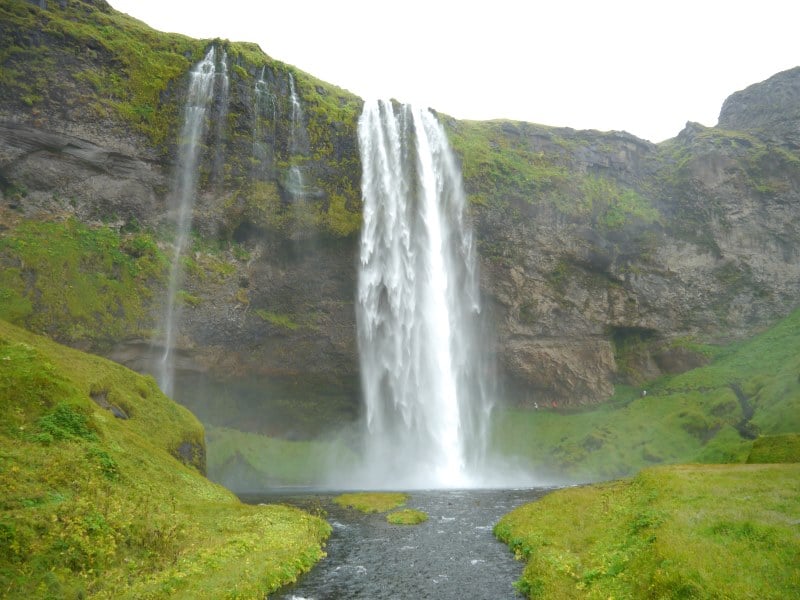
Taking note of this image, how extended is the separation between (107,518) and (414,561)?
1084cm

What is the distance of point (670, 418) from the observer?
6275 centimetres

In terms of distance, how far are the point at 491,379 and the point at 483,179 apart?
25.5 m

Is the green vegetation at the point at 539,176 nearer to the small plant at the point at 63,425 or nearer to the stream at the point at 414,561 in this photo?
the stream at the point at 414,561

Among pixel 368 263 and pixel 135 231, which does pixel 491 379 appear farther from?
pixel 135 231

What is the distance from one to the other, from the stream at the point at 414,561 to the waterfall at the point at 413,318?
2443 cm

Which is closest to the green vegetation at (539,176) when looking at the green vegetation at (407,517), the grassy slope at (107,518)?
the green vegetation at (407,517)

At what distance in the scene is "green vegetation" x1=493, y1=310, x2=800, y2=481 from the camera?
5609cm

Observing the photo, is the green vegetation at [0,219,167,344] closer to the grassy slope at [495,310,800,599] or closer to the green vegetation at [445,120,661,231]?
the grassy slope at [495,310,800,599]

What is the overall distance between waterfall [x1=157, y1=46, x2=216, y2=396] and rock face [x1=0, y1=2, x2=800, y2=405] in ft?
3.59

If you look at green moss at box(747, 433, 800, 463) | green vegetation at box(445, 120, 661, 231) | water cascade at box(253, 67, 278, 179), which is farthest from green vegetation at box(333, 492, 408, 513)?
green vegetation at box(445, 120, 661, 231)

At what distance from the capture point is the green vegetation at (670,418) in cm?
5609

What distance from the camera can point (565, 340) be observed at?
6975cm

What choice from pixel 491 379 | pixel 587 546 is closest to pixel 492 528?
pixel 587 546

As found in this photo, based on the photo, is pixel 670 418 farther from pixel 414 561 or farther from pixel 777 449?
pixel 414 561
